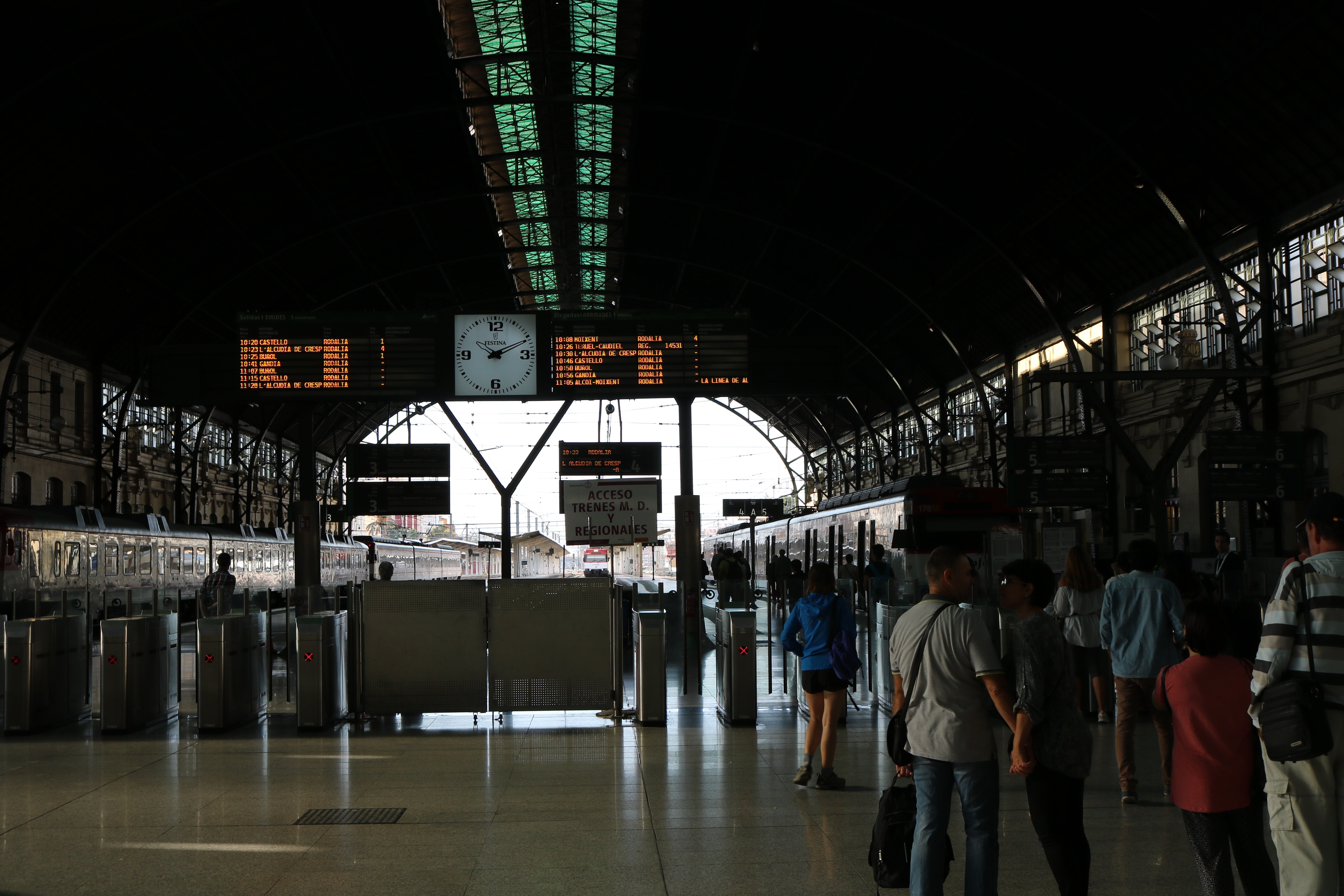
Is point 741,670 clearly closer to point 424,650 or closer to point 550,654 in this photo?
point 550,654

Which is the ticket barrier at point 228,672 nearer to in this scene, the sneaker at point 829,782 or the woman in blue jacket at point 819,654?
the woman in blue jacket at point 819,654

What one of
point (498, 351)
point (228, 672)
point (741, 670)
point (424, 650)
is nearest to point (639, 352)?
point (498, 351)

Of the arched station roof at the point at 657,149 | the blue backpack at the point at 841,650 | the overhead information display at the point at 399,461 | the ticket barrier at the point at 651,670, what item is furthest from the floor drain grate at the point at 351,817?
the overhead information display at the point at 399,461

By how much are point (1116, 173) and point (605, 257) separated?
18.5m

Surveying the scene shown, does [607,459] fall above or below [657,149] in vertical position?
below

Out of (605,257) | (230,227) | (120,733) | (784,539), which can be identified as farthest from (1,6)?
(784,539)

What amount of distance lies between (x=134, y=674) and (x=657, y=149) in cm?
1879

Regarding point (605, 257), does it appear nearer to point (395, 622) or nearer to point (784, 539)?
point (784, 539)

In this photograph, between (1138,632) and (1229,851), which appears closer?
(1229,851)

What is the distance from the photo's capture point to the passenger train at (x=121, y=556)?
20.0 meters

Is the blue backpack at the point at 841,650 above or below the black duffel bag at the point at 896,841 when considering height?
above

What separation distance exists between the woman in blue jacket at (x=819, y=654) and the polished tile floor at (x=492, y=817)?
0.24 meters

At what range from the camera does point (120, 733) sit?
1015 centimetres

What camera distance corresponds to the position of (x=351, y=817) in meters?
6.80
